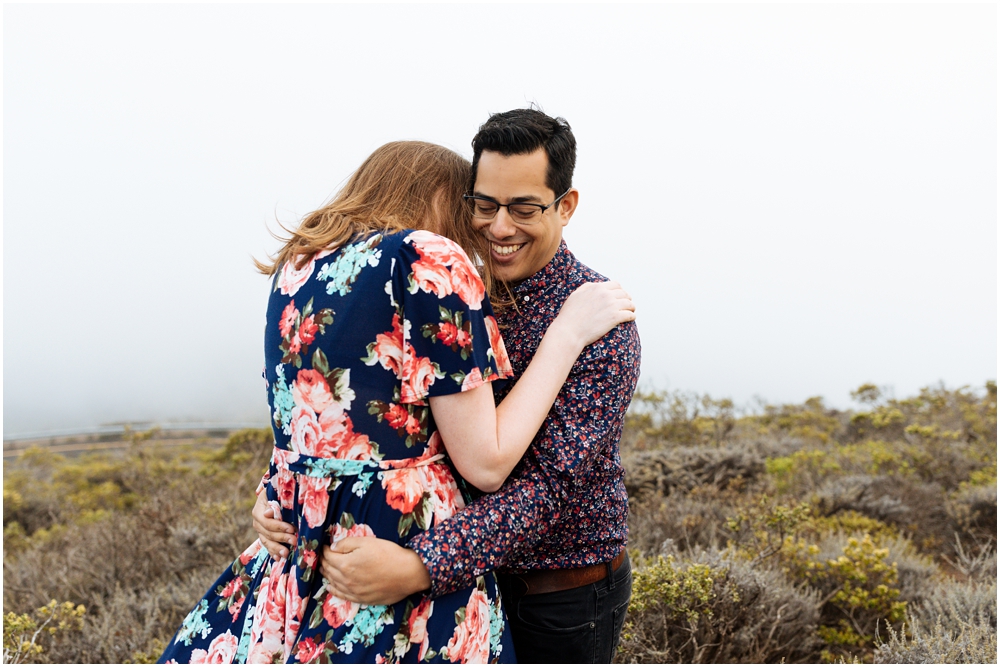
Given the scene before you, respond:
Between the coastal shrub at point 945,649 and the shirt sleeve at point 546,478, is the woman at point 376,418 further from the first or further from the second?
the coastal shrub at point 945,649

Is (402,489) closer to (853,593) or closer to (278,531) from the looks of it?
(278,531)

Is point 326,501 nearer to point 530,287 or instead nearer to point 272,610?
point 272,610

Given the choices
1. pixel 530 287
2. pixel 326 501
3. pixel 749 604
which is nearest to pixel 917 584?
pixel 749 604

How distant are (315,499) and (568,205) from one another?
1.10 m

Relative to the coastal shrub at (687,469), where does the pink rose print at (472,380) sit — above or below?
above

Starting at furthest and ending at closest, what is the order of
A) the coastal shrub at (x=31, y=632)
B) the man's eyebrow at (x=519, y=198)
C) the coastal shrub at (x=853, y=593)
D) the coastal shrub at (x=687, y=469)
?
the coastal shrub at (x=687, y=469) → the coastal shrub at (x=853, y=593) → the coastal shrub at (x=31, y=632) → the man's eyebrow at (x=519, y=198)

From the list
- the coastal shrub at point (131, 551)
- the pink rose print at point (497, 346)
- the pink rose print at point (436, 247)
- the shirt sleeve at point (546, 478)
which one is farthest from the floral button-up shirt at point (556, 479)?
the coastal shrub at point (131, 551)

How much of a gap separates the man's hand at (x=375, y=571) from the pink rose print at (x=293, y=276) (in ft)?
1.84

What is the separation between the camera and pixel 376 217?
163 cm

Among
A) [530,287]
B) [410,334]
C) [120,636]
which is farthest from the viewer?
[120,636]

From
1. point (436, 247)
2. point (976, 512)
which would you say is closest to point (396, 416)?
point (436, 247)

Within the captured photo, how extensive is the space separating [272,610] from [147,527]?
13.6ft

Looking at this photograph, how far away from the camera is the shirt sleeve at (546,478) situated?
1.52 meters

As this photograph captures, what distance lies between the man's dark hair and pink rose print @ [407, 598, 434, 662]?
1073 mm
